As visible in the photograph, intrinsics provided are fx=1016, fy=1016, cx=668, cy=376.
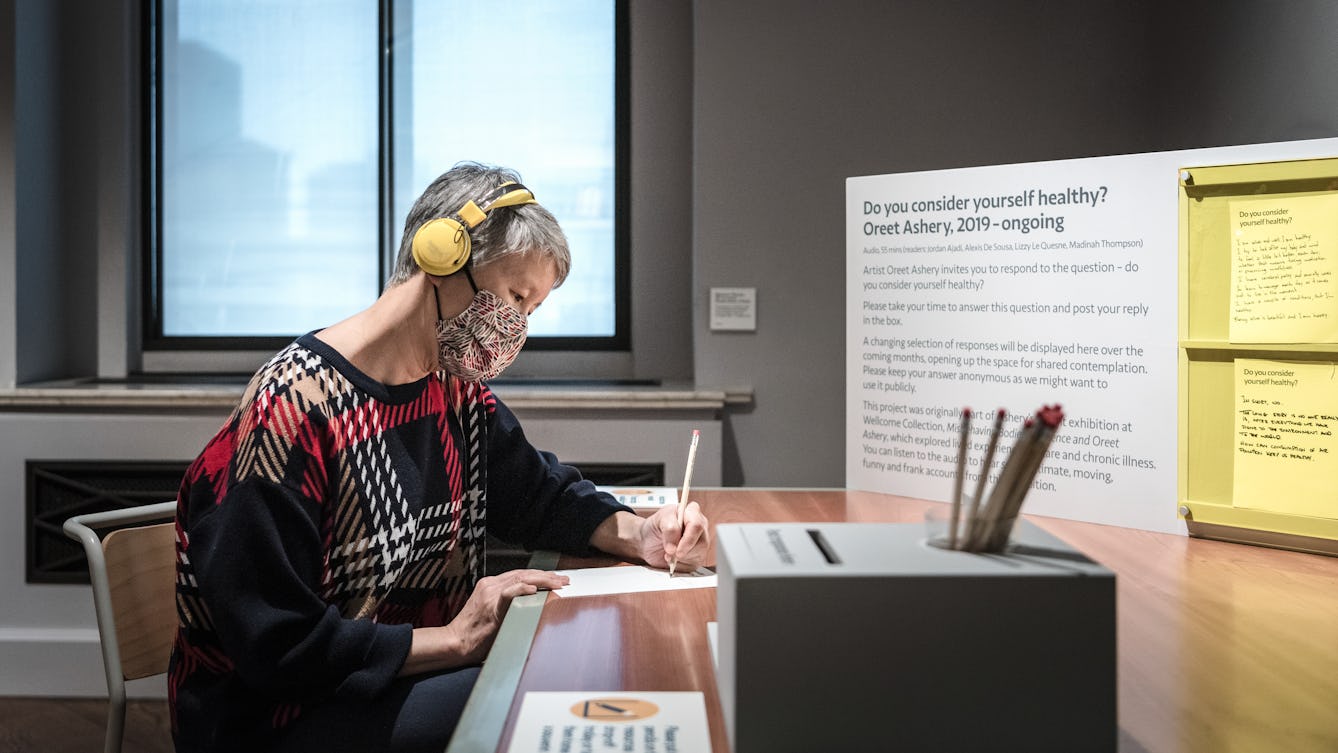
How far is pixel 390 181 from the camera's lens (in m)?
3.27

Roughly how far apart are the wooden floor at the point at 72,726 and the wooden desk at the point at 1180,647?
5.99 ft

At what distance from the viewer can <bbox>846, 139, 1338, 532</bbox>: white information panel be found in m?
1.66

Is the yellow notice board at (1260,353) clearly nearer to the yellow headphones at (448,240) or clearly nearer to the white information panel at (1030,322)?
the white information panel at (1030,322)

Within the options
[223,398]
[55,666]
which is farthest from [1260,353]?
[55,666]

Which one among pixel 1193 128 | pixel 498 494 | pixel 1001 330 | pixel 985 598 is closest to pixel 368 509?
pixel 498 494

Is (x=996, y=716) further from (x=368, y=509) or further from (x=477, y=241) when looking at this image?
(x=477, y=241)

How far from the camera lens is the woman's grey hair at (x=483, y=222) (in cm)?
151

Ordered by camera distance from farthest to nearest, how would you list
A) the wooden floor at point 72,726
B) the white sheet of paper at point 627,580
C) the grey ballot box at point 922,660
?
the wooden floor at point 72,726
the white sheet of paper at point 627,580
the grey ballot box at point 922,660

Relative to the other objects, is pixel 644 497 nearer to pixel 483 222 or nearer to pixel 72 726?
pixel 483 222

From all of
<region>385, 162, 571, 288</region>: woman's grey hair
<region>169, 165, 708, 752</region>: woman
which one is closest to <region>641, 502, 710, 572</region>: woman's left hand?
<region>169, 165, 708, 752</region>: woman

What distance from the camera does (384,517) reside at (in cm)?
139

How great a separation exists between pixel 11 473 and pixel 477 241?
6.95 ft

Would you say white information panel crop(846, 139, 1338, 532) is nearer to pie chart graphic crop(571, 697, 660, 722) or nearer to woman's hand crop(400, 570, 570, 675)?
woman's hand crop(400, 570, 570, 675)

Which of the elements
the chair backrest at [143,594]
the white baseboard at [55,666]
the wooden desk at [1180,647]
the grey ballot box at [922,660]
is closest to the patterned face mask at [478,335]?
the wooden desk at [1180,647]
